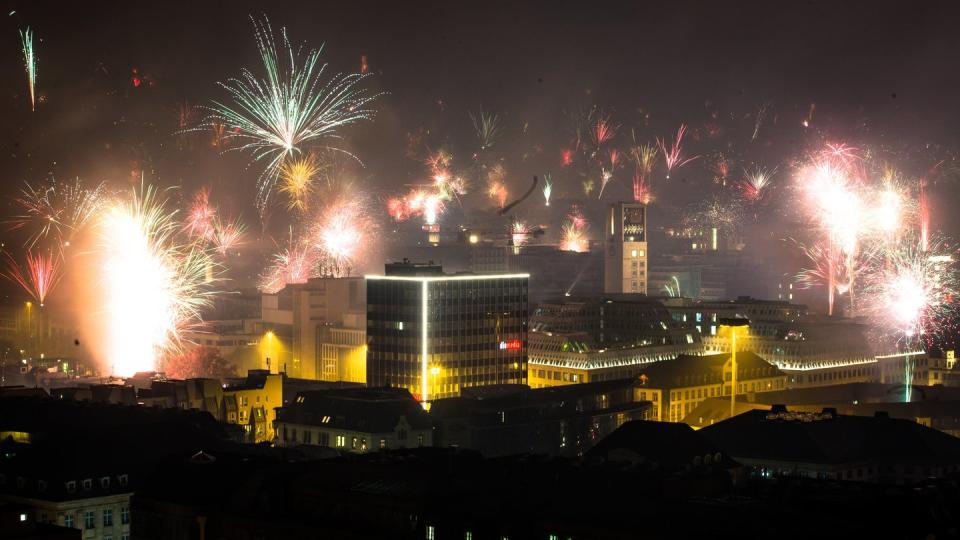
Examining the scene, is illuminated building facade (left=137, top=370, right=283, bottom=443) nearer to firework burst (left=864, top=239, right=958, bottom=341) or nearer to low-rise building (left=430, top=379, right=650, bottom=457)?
low-rise building (left=430, top=379, right=650, bottom=457)

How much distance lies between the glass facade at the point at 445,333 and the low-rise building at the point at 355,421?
13006 millimetres

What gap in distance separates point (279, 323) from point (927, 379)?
49.0 metres

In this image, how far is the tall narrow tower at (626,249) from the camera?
173250 millimetres

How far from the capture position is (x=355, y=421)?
95000 millimetres

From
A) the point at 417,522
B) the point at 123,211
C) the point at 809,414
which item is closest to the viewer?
the point at 417,522

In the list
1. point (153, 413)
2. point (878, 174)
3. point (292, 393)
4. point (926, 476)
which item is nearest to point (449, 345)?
point (292, 393)

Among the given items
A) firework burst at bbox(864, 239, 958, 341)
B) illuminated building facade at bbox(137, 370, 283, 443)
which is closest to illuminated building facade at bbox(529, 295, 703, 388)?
firework burst at bbox(864, 239, 958, 341)

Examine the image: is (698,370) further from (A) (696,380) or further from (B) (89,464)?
(B) (89,464)

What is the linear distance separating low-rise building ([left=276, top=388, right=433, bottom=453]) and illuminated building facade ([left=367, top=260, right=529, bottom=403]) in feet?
43.0

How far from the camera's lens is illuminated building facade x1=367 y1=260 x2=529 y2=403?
113 m

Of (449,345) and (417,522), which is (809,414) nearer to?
(449,345)

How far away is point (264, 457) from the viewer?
73812mm

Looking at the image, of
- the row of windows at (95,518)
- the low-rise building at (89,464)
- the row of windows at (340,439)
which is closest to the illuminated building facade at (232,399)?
the row of windows at (340,439)

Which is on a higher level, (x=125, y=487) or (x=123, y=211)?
(x=123, y=211)
